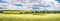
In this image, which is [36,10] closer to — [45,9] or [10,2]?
[45,9]

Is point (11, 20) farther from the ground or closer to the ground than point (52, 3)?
closer to the ground

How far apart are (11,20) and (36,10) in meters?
0.17

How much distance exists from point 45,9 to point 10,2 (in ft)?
0.75

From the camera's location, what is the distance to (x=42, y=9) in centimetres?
79

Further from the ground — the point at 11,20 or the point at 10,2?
the point at 10,2

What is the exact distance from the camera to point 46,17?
779 millimetres

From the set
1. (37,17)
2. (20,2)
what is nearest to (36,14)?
(37,17)

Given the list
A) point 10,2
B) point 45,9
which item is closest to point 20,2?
point 10,2

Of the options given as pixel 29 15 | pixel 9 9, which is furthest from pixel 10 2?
pixel 29 15

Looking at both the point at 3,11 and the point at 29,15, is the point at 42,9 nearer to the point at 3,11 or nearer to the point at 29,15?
the point at 29,15

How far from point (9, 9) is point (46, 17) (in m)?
0.24

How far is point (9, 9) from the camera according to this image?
79cm

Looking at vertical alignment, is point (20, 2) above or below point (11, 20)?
above

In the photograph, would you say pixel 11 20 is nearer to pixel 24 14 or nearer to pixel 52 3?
pixel 24 14
